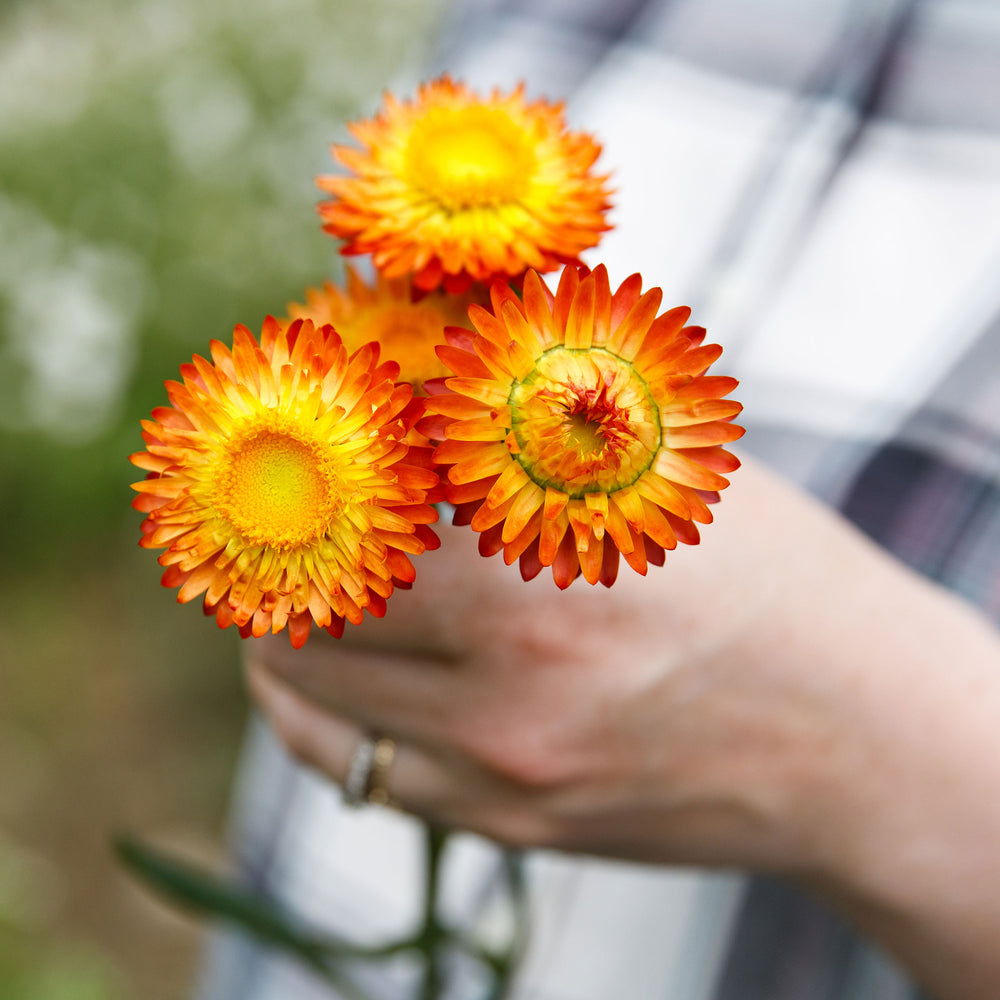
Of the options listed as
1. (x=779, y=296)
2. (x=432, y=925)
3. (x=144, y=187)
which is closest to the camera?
(x=432, y=925)

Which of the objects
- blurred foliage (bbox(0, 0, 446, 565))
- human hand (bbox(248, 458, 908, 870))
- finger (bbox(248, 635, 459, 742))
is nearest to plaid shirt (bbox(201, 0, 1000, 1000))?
human hand (bbox(248, 458, 908, 870))

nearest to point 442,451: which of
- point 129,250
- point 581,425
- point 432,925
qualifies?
point 581,425

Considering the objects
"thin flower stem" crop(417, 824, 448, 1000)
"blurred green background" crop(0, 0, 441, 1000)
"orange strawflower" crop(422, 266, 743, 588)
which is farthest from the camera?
"blurred green background" crop(0, 0, 441, 1000)

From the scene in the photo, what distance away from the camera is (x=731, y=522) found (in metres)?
0.45

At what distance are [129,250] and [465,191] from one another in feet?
4.97

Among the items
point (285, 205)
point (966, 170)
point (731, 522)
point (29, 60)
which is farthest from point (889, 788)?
point (29, 60)

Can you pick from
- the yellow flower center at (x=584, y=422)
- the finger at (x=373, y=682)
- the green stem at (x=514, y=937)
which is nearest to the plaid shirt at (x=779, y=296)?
the green stem at (x=514, y=937)

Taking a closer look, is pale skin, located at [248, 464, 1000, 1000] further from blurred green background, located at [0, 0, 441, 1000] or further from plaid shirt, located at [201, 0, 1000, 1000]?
blurred green background, located at [0, 0, 441, 1000]

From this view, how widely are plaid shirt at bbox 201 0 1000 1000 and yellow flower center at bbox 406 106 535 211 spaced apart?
1.19ft

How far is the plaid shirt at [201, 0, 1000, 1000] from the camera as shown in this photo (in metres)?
0.64

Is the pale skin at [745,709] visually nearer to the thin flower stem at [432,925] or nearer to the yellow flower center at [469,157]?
the thin flower stem at [432,925]

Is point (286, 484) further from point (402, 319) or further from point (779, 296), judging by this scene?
point (779, 296)

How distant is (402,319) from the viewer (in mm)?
357

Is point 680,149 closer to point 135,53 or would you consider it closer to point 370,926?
point 370,926
